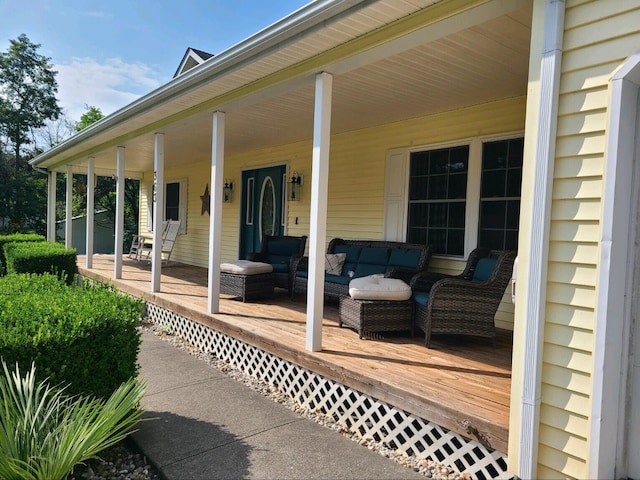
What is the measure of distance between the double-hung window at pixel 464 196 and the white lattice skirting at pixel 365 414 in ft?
7.82

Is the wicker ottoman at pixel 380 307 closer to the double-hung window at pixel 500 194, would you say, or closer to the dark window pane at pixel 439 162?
the double-hung window at pixel 500 194

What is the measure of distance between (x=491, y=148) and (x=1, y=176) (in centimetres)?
1659

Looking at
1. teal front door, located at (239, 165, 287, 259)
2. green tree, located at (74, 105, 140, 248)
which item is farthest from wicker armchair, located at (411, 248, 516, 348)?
green tree, located at (74, 105, 140, 248)

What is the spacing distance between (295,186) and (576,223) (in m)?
5.34

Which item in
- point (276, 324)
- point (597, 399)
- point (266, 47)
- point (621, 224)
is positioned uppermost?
point (266, 47)

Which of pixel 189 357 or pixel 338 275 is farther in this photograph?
pixel 338 275

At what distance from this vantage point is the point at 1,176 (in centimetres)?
1505

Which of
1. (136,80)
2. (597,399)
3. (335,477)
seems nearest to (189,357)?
(335,477)

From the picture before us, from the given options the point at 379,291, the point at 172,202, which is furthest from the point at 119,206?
the point at 379,291

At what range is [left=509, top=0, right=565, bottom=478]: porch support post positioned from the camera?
6.62ft

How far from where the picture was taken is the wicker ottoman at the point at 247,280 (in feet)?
17.0

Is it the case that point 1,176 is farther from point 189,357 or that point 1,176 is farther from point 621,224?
point 621,224

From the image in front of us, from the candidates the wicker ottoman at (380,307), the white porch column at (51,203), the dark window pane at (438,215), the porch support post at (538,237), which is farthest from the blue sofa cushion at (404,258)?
the white porch column at (51,203)

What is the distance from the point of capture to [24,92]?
17.7 m
